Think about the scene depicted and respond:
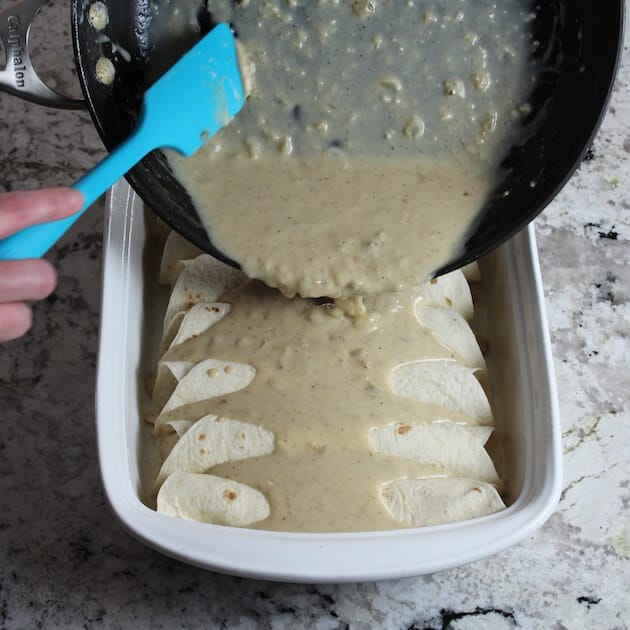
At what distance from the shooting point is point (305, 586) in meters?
2.12

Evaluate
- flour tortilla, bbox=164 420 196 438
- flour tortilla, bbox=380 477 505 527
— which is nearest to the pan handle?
flour tortilla, bbox=164 420 196 438

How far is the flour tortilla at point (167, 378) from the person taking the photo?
2.12 metres

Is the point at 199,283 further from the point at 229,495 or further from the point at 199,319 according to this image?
the point at 229,495

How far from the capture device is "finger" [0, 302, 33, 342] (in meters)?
1.57

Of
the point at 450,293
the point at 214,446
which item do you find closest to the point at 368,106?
the point at 450,293

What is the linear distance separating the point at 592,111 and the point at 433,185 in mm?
377

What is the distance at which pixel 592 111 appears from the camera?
189 cm

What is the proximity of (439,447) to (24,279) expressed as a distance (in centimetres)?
100

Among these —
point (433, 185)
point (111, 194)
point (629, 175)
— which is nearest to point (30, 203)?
point (111, 194)

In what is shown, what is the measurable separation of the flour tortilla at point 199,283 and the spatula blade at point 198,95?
0.38m

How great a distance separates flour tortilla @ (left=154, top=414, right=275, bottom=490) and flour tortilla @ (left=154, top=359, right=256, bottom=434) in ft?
0.26

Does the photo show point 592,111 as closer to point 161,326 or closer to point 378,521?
point 378,521

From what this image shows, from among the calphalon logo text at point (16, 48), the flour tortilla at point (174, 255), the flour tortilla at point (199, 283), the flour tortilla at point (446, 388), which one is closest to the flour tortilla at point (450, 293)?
the flour tortilla at point (446, 388)

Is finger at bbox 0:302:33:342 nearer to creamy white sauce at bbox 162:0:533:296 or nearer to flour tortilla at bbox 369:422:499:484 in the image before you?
creamy white sauce at bbox 162:0:533:296
